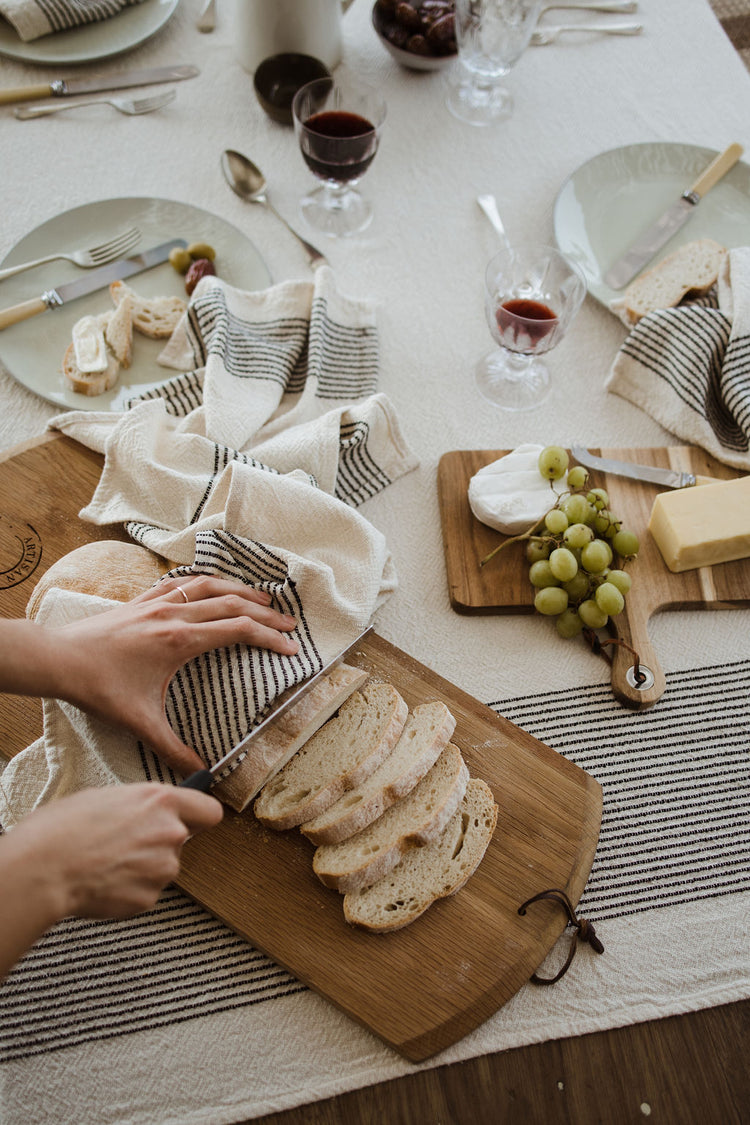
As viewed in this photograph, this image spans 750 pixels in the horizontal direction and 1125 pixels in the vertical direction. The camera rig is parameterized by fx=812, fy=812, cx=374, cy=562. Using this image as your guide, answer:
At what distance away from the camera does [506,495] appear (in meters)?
1.21

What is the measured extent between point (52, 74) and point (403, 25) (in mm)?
723

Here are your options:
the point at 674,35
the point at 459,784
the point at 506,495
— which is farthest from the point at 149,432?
the point at 674,35

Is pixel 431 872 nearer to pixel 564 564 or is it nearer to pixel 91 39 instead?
pixel 564 564

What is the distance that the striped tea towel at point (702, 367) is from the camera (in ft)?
4.31

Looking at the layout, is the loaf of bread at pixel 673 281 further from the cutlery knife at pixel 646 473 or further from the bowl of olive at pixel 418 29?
the bowl of olive at pixel 418 29

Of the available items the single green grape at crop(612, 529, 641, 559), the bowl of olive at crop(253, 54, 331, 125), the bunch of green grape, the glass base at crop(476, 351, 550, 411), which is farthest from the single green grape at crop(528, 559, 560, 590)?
the bowl of olive at crop(253, 54, 331, 125)

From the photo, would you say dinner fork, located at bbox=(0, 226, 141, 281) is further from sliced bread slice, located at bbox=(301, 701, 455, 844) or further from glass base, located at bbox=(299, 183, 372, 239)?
sliced bread slice, located at bbox=(301, 701, 455, 844)

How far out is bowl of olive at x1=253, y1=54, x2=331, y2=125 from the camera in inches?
61.9

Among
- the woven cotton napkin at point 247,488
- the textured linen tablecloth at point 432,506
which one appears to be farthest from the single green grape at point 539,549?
the woven cotton napkin at point 247,488

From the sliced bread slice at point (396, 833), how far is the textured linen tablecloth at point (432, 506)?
145 millimetres

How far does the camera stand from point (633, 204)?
1.54 metres

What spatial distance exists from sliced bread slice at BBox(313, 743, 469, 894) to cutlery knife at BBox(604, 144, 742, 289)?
0.93 metres

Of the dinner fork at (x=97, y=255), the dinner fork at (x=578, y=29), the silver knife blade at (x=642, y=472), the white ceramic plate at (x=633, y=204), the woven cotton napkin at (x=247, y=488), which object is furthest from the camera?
the dinner fork at (x=578, y=29)

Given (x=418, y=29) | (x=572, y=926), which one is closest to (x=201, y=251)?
(x=418, y=29)
